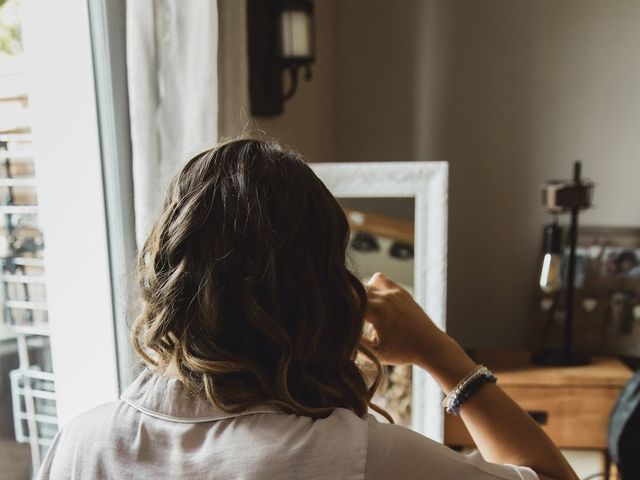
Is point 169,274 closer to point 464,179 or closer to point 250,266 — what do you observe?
point 250,266

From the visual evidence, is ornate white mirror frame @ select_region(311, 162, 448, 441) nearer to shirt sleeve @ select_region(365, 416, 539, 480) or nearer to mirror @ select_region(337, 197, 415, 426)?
mirror @ select_region(337, 197, 415, 426)

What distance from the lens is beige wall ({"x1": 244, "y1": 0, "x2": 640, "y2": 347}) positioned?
1.95 meters

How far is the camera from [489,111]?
2.04 metres

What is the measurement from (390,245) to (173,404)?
0.83 metres

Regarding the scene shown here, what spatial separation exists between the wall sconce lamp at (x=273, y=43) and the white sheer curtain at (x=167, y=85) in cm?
40

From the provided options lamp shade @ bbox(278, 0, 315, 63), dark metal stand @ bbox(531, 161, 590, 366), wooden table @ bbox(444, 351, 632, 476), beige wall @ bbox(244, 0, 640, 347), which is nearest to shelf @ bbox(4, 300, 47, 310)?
lamp shade @ bbox(278, 0, 315, 63)

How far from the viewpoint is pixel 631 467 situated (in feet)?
5.13

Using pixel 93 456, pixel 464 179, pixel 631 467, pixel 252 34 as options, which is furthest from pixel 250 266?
pixel 464 179

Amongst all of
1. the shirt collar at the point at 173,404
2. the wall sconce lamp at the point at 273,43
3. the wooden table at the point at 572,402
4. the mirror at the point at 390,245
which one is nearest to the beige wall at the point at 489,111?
the wall sconce lamp at the point at 273,43

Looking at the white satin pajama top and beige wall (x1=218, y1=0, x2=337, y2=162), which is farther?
beige wall (x1=218, y1=0, x2=337, y2=162)

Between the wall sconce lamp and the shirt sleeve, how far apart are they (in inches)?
43.6

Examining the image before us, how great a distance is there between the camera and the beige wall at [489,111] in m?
1.95

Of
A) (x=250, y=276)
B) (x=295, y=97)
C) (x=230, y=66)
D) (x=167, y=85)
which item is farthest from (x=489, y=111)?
(x=250, y=276)

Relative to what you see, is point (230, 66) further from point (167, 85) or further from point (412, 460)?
point (412, 460)
